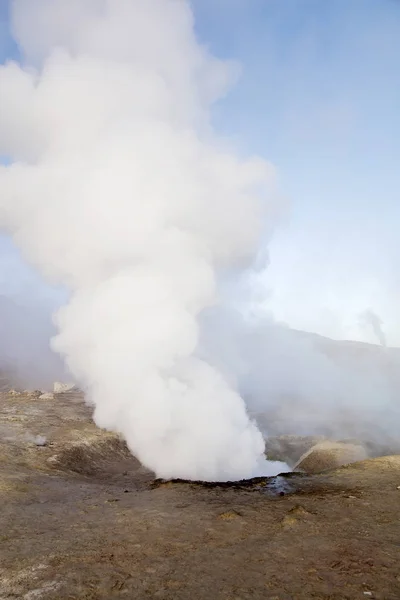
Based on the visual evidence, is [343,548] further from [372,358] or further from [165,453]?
[372,358]

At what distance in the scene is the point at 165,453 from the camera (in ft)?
41.9

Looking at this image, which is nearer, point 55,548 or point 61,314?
point 55,548

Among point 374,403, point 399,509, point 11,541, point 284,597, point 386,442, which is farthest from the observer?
point 374,403

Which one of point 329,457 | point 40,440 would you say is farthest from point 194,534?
point 329,457

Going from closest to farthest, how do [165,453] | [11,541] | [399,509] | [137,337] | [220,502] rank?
1. [11,541]
2. [399,509]
3. [220,502]
4. [165,453]
5. [137,337]

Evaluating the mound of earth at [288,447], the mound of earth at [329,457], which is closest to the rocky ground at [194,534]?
the mound of earth at [329,457]

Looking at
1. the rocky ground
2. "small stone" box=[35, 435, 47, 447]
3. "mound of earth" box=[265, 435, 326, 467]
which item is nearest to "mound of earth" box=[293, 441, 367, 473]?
"mound of earth" box=[265, 435, 326, 467]

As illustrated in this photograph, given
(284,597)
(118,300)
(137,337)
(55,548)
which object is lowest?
(284,597)

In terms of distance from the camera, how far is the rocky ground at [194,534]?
4836 millimetres

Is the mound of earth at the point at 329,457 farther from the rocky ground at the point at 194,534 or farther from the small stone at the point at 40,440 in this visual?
the small stone at the point at 40,440

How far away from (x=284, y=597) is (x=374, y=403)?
32.2m

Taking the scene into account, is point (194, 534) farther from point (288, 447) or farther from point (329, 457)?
point (288, 447)

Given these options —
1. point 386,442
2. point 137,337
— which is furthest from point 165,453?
point 386,442

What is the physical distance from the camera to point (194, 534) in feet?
21.4
